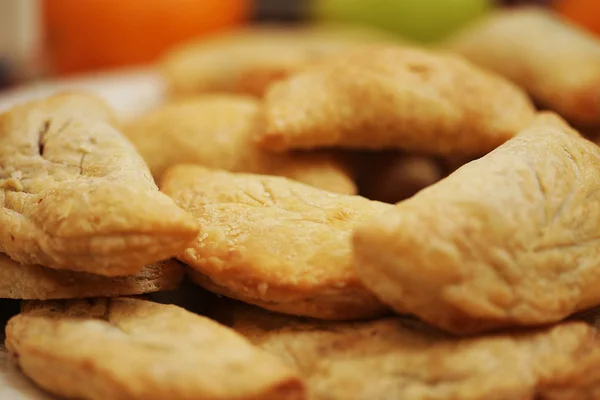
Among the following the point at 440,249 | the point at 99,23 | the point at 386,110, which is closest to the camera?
the point at 440,249

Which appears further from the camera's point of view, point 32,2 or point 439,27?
point 32,2

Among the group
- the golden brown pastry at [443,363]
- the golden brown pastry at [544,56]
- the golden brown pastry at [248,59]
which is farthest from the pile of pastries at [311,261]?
the golden brown pastry at [248,59]

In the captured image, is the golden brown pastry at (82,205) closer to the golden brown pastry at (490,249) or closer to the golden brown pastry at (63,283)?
the golden brown pastry at (63,283)

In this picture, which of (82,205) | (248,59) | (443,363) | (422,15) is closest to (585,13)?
(422,15)

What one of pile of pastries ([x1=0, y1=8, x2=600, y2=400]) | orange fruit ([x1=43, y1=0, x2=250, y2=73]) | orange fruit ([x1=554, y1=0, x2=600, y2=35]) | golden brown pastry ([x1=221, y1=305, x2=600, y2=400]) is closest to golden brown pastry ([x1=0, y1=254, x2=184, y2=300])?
pile of pastries ([x1=0, y1=8, x2=600, y2=400])

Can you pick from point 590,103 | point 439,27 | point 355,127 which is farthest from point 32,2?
point 590,103

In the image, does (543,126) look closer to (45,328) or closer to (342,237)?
(342,237)

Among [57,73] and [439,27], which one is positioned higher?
[439,27]

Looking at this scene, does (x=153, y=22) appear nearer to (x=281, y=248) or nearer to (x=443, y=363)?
(x=281, y=248)
